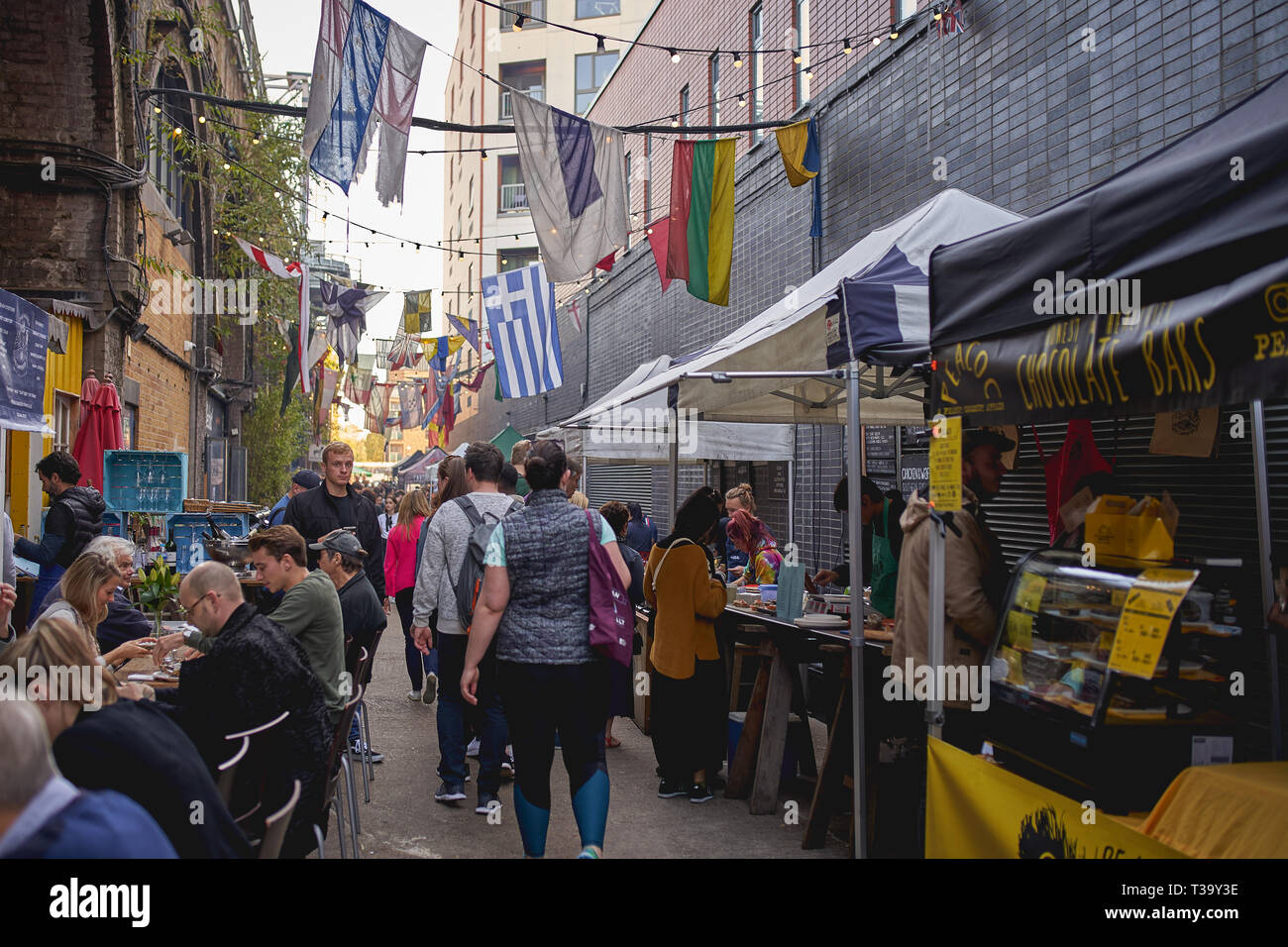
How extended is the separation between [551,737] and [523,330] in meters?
10.0

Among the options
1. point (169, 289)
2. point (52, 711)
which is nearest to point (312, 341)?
point (169, 289)

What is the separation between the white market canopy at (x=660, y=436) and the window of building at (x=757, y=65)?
3625mm

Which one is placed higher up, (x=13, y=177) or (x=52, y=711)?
(x=13, y=177)

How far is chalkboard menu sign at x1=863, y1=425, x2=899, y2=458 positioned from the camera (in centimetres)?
992

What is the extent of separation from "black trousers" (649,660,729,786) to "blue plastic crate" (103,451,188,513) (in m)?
6.82

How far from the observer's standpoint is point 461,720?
20.2 feet

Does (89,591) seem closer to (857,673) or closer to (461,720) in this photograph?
(461,720)

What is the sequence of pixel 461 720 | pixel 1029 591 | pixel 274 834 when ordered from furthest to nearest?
1. pixel 461 720
2. pixel 1029 591
3. pixel 274 834

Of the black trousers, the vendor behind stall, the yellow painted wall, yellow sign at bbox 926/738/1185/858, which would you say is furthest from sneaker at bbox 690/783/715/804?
the yellow painted wall

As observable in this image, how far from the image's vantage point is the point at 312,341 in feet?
53.2

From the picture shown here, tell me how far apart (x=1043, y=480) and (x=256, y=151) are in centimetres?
1502

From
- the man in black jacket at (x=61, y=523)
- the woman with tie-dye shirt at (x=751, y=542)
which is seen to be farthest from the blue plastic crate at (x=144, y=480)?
the woman with tie-dye shirt at (x=751, y=542)

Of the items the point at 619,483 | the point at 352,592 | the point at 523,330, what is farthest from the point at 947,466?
the point at 619,483
